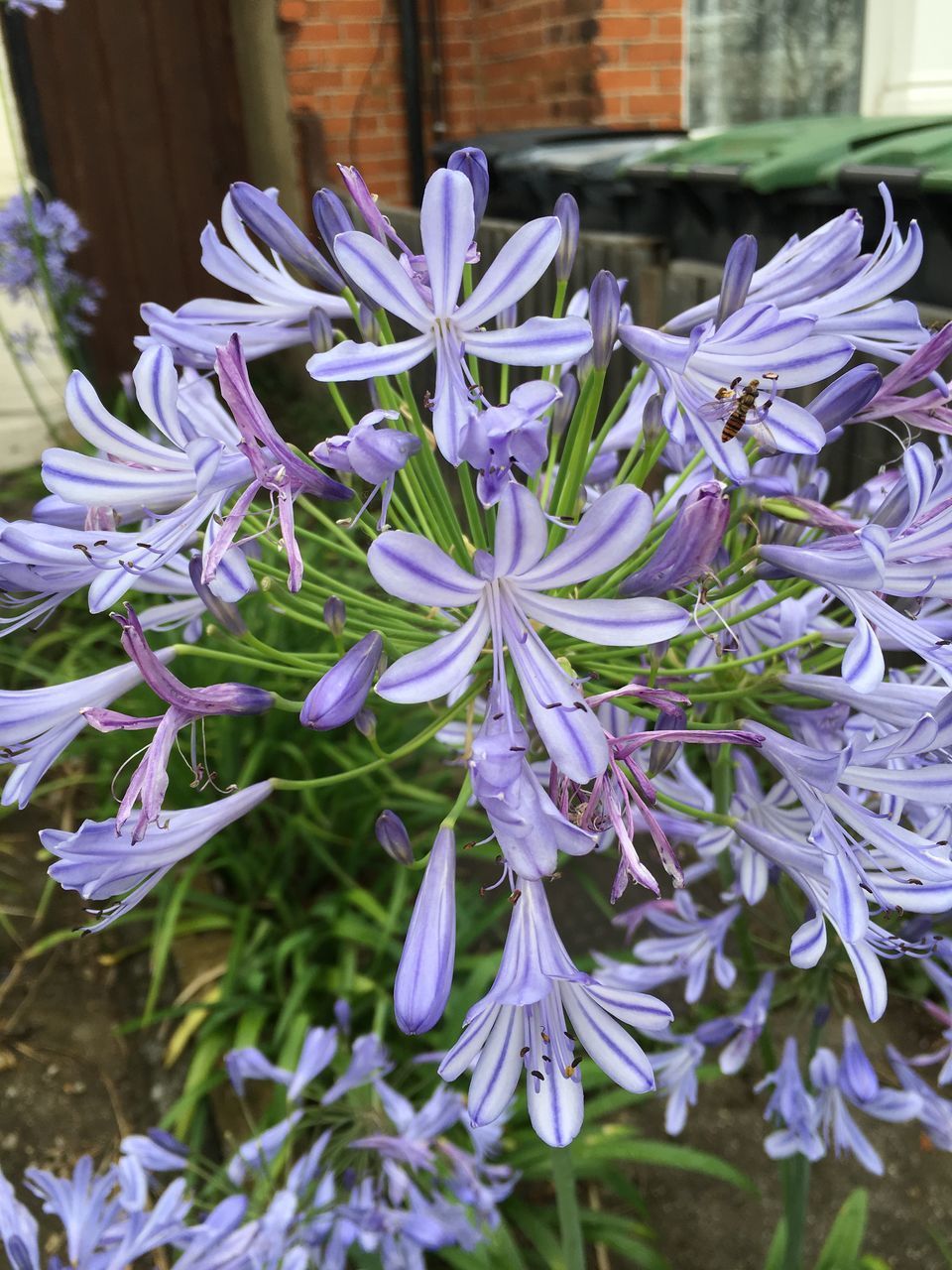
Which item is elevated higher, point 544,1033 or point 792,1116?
point 544,1033

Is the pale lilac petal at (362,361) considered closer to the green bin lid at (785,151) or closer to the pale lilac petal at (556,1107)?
the pale lilac petal at (556,1107)

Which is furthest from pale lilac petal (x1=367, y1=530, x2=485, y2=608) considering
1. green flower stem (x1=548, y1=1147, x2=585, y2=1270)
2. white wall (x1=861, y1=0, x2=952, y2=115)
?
white wall (x1=861, y1=0, x2=952, y2=115)

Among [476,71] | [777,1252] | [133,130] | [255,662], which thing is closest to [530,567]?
[255,662]

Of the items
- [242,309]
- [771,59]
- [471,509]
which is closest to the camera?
[471,509]

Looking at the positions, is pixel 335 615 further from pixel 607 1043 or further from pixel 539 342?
pixel 607 1043

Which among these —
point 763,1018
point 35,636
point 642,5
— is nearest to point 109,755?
point 35,636

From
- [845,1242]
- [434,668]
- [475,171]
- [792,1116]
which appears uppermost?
[475,171]

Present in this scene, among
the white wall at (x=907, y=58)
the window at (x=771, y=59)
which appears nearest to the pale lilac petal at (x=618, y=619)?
the white wall at (x=907, y=58)

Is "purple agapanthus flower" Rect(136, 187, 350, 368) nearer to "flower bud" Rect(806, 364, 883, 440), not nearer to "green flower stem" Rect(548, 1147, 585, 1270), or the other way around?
"flower bud" Rect(806, 364, 883, 440)

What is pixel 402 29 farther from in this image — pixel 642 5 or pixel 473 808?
pixel 473 808
